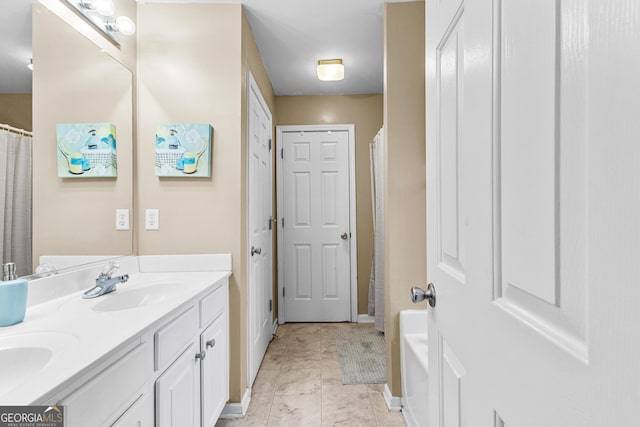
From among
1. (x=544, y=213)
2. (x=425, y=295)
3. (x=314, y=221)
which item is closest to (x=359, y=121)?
(x=314, y=221)

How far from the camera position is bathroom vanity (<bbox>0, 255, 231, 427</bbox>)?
0.74 meters

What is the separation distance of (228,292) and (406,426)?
1275 mm

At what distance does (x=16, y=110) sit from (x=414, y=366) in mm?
2048

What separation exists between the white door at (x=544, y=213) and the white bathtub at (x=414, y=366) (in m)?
0.84

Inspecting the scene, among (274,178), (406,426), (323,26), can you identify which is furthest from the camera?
(274,178)

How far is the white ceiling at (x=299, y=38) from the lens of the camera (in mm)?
1177

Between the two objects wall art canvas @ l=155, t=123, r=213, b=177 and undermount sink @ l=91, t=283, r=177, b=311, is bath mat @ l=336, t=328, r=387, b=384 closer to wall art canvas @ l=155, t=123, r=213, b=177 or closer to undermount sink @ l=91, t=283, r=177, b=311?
undermount sink @ l=91, t=283, r=177, b=311

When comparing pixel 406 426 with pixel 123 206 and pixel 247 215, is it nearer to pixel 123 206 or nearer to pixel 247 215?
pixel 247 215

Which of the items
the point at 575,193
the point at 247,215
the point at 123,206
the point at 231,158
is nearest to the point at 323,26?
the point at 231,158

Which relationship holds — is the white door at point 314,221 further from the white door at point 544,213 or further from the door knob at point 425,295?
the white door at point 544,213

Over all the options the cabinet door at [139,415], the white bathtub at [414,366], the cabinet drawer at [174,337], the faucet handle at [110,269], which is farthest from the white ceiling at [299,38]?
the white bathtub at [414,366]

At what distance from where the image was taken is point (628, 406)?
0.94 feet

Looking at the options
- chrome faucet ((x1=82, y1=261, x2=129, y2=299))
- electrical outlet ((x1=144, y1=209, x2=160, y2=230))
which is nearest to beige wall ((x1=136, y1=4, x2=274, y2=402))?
electrical outlet ((x1=144, y1=209, x2=160, y2=230))

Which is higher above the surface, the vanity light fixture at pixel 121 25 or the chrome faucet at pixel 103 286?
the vanity light fixture at pixel 121 25
